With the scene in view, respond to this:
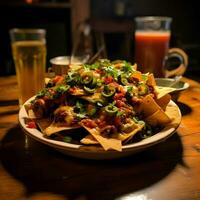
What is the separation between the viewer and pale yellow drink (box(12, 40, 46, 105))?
118 centimetres

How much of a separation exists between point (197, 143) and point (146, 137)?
0.20 metres

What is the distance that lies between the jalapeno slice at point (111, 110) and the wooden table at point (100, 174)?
12 centimetres

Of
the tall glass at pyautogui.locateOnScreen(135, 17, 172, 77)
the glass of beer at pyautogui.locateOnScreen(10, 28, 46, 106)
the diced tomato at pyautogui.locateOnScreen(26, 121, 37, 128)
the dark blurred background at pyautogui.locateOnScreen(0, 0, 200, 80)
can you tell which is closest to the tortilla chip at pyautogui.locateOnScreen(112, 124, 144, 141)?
the diced tomato at pyautogui.locateOnScreen(26, 121, 37, 128)

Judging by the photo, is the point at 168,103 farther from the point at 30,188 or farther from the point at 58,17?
the point at 58,17

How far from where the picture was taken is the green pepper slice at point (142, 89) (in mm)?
874

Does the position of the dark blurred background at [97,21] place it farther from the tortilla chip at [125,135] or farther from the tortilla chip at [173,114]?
the tortilla chip at [125,135]

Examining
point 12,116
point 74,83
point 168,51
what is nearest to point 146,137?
point 74,83

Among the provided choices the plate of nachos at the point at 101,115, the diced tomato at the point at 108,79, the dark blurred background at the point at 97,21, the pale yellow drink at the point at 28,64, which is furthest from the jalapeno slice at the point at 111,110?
the dark blurred background at the point at 97,21

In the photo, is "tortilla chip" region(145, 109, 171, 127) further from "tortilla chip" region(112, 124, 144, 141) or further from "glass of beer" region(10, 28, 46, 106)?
"glass of beer" region(10, 28, 46, 106)

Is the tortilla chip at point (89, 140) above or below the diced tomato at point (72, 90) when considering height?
below

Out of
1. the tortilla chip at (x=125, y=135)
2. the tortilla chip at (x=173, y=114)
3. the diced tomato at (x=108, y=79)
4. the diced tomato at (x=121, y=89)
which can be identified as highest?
the diced tomato at (x=108, y=79)

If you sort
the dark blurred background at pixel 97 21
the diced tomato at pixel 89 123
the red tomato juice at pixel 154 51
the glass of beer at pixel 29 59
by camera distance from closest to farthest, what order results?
the diced tomato at pixel 89 123 → the glass of beer at pixel 29 59 → the red tomato juice at pixel 154 51 → the dark blurred background at pixel 97 21

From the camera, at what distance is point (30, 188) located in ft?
2.17

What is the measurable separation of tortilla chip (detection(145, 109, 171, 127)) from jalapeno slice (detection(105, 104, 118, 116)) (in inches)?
4.5
